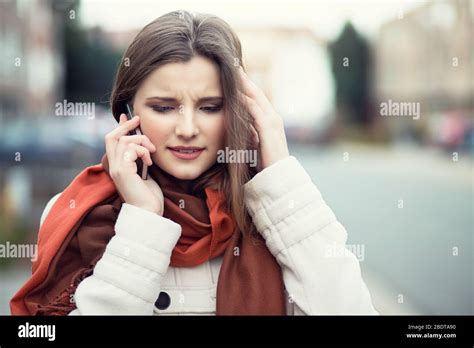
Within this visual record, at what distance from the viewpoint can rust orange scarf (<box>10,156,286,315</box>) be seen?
1.80 meters

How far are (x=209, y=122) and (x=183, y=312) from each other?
0.52 m

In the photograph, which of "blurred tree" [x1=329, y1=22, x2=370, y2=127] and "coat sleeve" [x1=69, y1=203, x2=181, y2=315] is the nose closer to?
"coat sleeve" [x1=69, y1=203, x2=181, y2=315]

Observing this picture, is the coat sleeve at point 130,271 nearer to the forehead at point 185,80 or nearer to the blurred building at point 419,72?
the forehead at point 185,80

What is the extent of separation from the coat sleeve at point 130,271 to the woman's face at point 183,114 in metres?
0.20

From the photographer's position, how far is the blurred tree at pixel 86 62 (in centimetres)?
566

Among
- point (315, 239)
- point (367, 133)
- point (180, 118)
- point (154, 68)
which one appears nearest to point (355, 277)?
point (315, 239)

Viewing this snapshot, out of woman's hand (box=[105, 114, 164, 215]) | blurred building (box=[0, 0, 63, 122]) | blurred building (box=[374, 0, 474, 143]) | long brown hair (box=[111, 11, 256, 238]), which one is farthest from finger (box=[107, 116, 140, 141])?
blurred building (box=[374, 0, 474, 143])

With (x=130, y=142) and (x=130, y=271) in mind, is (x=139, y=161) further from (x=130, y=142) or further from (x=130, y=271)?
(x=130, y=271)

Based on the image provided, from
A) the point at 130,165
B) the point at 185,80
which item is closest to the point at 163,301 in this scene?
the point at 130,165

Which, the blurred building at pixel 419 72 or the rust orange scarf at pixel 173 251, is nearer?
the rust orange scarf at pixel 173 251

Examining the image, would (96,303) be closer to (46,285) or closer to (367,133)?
(46,285)

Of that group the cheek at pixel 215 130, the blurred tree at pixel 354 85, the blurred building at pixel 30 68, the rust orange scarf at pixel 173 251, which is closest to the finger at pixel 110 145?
the rust orange scarf at pixel 173 251

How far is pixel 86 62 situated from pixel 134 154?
5965 millimetres

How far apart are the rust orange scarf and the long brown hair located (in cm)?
5
